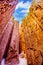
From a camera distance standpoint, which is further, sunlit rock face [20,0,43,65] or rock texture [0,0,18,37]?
rock texture [0,0,18,37]

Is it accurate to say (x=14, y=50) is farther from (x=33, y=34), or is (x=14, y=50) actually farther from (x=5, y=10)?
(x=5, y=10)

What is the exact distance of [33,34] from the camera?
1.95 m

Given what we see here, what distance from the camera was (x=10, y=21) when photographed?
6.70ft

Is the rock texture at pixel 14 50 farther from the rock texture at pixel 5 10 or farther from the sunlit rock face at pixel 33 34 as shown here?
the rock texture at pixel 5 10

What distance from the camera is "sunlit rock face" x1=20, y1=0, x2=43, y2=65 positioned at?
1880 millimetres

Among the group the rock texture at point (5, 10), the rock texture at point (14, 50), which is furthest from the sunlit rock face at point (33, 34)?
the rock texture at point (5, 10)

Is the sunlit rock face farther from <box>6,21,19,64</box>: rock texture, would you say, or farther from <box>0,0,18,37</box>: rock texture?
<box>0,0,18,37</box>: rock texture

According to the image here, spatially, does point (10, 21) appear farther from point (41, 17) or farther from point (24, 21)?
point (41, 17)

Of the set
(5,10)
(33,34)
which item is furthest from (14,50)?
(5,10)

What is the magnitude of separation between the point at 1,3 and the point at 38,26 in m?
0.59

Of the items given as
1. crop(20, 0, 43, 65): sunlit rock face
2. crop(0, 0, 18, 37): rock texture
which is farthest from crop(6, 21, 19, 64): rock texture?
crop(0, 0, 18, 37): rock texture

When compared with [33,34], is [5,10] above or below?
above

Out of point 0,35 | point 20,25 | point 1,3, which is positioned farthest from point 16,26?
point 1,3

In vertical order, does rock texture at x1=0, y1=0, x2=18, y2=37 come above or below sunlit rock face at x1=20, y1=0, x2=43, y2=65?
above
